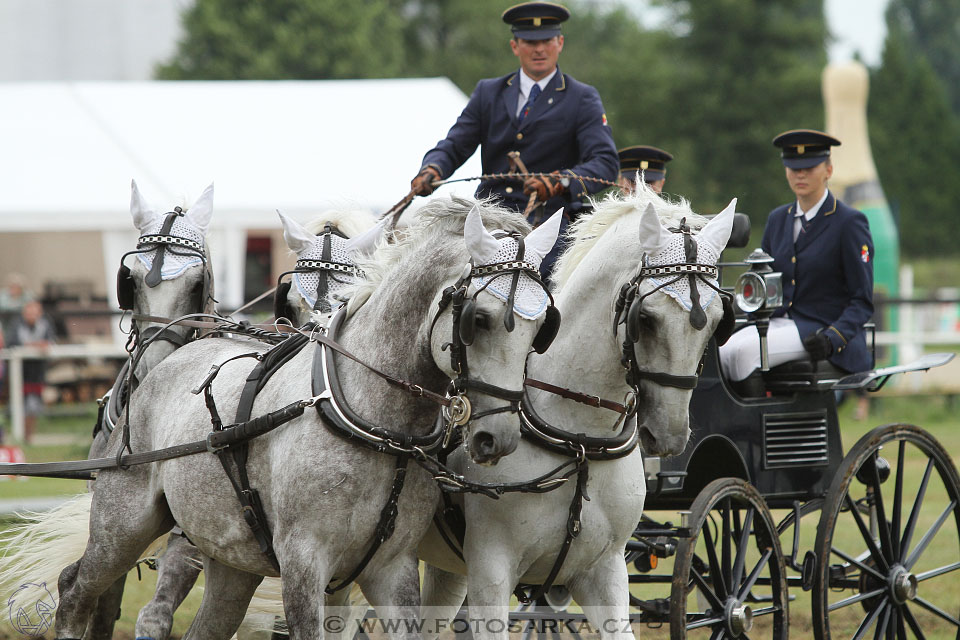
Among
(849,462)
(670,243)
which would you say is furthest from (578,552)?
(849,462)

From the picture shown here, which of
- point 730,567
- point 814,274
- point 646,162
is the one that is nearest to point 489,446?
point 730,567

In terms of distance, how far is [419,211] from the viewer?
3.72m

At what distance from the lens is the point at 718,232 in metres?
3.76

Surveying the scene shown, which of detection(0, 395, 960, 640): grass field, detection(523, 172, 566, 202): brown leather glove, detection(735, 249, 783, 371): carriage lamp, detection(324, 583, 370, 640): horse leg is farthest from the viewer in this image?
detection(0, 395, 960, 640): grass field

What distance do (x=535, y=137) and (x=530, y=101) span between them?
152mm

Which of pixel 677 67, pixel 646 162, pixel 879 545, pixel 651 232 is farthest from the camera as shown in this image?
pixel 677 67

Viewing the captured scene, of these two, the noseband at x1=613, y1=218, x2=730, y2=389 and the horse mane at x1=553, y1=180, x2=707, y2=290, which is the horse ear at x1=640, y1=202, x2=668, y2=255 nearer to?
the noseband at x1=613, y1=218, x2=730, y2=389

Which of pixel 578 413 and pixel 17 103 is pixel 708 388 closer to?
pixel 578 413

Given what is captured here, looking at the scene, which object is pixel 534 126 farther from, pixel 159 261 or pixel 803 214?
pixel 159 261

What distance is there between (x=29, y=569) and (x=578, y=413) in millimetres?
2607

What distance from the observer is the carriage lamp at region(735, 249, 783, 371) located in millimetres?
4730

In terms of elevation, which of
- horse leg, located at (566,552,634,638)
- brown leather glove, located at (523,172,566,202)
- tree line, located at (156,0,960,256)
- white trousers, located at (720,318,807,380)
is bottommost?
horse leg, located at (566,552,634,638)

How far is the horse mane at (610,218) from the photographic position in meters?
3.92

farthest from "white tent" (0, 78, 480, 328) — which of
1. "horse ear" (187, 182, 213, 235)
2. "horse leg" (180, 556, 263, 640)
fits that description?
"horse leg" (180, 556, 263, 640)
